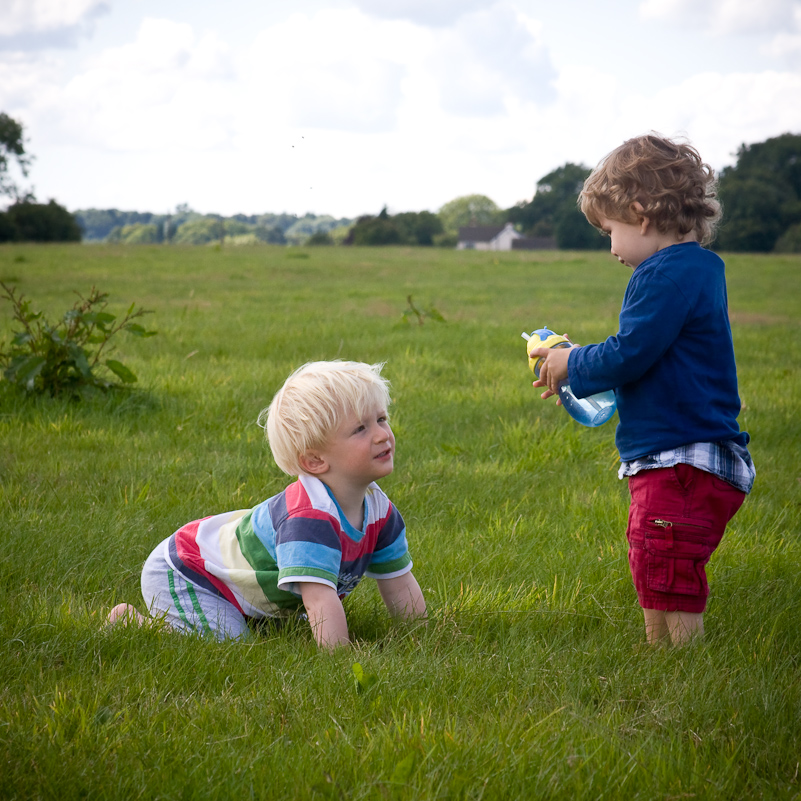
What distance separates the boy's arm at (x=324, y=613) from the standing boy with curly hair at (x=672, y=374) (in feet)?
3.47

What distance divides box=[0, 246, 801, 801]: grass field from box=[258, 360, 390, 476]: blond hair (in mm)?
665

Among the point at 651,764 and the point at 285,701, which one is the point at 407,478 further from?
the point at 651,764

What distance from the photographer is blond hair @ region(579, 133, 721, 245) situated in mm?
2596

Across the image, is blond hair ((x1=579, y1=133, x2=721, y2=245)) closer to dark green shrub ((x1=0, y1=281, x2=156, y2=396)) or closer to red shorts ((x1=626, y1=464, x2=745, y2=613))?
red shorts ((x1=626, y1=464, x2=745, y2=613))

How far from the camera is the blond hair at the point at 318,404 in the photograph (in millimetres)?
2566

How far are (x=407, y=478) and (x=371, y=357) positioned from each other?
367 cm

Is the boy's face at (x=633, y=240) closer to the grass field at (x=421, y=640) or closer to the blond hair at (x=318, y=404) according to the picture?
the blond hair at (x=318, y=404)

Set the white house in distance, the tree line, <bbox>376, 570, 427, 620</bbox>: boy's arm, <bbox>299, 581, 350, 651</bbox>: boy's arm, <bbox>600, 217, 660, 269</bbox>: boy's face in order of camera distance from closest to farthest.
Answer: <bbox>299, 581, 350, 651</bbox>: boy's arm, <bbox>600, 217, 660, 269</bbox>: boy's face, <bbox>376, 570, 427, 620</bbox>: boy's arm, the tree line, the white house in distance

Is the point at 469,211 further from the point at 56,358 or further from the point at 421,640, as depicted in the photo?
the point at 421,640

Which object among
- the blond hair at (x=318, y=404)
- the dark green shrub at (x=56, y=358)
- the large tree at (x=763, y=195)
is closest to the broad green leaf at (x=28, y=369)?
the dark green shrub at (x=56, y=358)

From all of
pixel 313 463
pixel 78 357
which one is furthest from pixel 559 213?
pixel 313 463

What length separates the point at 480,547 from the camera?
11.5ft

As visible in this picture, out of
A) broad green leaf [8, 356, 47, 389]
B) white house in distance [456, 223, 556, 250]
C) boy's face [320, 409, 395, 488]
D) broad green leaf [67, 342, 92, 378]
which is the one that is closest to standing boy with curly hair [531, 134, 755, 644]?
boy's face [320, 409, 395, 488]

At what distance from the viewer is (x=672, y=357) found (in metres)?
2.63
